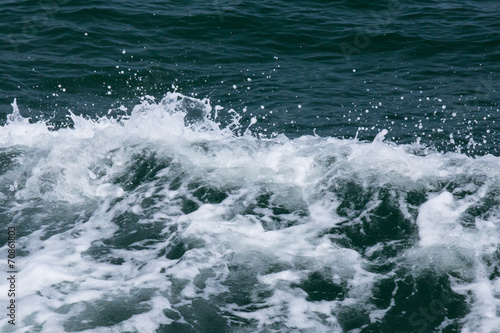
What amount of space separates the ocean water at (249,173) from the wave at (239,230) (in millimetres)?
23

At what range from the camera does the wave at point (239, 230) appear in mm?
5328

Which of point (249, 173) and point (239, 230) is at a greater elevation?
point (249, 173)

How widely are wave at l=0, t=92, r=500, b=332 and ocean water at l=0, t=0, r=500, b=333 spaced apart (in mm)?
23

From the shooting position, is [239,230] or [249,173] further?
[249,173]

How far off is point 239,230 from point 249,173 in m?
1.34

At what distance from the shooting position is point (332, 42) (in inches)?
512

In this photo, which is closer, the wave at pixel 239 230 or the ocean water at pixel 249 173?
the wave at pixel 239 230

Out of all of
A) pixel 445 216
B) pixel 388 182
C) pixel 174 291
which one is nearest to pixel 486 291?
pixel 445 216

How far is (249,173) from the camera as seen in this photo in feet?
25.4

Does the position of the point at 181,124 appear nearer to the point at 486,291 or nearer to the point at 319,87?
the point at 319,87

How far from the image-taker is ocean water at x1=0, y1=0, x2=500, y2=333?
17.9 ft

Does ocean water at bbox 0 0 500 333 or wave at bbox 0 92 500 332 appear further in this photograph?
ocean water at bbox 0 0 500 333

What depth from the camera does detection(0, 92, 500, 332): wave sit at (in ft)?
17.5

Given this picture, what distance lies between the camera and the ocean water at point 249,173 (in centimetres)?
546
